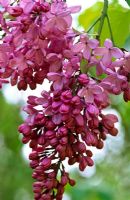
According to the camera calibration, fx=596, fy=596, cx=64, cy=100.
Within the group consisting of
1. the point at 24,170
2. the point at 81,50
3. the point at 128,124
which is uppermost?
the point at 81,50

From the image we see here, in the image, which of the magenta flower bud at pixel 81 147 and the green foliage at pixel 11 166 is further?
the green foliage at pixel 11 166

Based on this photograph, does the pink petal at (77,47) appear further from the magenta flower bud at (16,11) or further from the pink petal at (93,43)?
the magenta flower bud at (16,11)

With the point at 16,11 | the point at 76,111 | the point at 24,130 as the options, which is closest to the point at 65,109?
the point at 76,111

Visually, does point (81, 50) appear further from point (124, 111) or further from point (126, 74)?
point (124, 111)

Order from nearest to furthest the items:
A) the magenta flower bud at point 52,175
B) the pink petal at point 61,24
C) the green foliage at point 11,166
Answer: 1. the pink petal at point 61,24
2. the magenta flower bud at point 52,175
3. the green foliage at point 11,166

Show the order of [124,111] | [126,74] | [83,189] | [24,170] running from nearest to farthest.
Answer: [126,74] < [124,111] < [83,189] < [24,170]

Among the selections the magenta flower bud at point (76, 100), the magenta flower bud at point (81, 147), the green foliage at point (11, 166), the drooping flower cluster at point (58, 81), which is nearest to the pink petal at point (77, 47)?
the drooping flower cluster at point (58, 81)

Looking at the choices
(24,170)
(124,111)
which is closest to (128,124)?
(124,111)

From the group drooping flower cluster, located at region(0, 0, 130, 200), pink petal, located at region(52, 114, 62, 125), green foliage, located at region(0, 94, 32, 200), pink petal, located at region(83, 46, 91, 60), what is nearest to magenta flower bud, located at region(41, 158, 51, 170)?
drooping flower cluster, located at region(0, 0, 130, 200)

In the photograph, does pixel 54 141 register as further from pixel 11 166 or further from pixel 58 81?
pixel 11 166
